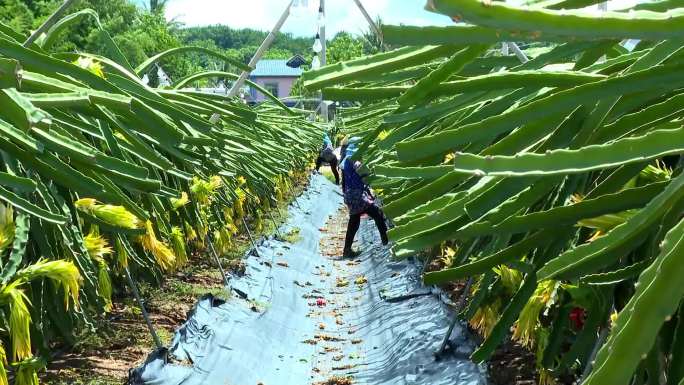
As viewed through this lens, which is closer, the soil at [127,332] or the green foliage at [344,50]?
the soil at [127,332]

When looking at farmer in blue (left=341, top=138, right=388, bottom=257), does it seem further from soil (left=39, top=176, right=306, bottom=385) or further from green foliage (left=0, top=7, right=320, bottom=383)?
green foliage (left=0, top=7, right=320, bottom=383)

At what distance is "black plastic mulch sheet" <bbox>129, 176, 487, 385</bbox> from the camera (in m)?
5.19

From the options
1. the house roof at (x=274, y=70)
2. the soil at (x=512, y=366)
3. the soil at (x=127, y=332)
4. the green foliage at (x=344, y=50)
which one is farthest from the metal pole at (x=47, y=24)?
the house roof at (x=274, y=70)

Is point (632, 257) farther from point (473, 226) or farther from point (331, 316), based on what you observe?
point (331, 316)

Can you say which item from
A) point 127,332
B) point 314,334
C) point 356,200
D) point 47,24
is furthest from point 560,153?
point 356,200

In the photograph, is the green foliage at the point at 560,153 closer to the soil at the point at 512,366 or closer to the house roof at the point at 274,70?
the soil at the point at 512,366

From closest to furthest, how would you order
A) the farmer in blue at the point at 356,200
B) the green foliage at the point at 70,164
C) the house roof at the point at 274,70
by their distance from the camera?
the green foliage at the point at 70,164, the farmer in blue at the point at 356,200, the house roof at the point at 274,70

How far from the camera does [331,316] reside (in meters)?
7.84

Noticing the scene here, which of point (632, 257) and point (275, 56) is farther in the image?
point (275, 56)

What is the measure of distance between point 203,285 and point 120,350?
7.47 feet

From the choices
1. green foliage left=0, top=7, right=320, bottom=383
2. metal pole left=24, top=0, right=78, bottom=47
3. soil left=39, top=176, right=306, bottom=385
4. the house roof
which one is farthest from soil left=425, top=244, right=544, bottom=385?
the house roof

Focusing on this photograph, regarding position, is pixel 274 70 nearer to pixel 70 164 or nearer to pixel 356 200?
pixel 356 200

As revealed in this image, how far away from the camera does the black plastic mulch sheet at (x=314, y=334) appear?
17.0ft

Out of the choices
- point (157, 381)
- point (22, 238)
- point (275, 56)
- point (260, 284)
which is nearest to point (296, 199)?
point (260, 284)
